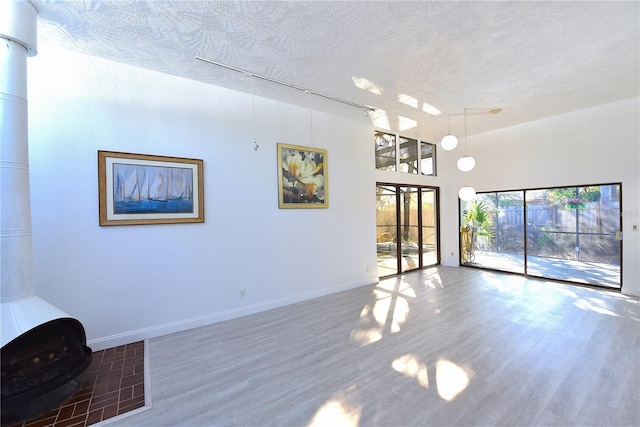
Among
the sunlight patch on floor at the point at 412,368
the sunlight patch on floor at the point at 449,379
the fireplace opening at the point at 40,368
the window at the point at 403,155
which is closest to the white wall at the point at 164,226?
the fireplace opening at the point at 40,368

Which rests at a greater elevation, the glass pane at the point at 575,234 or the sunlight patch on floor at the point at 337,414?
the glass pane at the point at 575,234

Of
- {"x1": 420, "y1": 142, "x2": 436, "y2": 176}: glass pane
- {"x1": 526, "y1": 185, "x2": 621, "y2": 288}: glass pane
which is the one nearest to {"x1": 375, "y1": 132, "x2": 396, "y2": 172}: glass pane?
{"x1": 420, "y1": 142, "x2": 436, "y2": 176}: glass pane

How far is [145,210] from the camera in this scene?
10.7ft

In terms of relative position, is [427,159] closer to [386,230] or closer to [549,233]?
[386,230]

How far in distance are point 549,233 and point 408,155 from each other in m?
3.38

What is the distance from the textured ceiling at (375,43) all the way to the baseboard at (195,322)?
3.22 metres

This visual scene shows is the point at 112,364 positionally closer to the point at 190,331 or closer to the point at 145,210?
the point at 190,331

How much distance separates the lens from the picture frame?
4.38m

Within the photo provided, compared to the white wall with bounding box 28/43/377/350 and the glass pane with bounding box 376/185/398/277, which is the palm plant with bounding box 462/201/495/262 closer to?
the glass pane with bounding box 376/185/398/277

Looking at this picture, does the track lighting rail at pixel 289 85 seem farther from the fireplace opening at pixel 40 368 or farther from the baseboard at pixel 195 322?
the baseboard at pixel 195 322

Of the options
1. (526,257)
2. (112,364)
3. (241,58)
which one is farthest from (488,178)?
(112,364)

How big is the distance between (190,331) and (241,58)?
3.44 meters

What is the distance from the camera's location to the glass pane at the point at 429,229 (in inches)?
276

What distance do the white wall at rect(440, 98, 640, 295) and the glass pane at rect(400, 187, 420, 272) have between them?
56.2 inches
